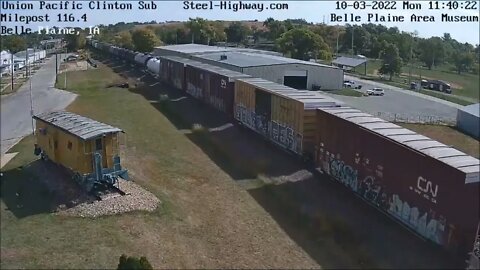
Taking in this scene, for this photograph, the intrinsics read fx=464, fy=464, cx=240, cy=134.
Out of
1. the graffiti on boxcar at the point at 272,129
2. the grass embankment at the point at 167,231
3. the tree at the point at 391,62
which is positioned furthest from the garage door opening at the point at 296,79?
the grass embankment at the point at 167,231

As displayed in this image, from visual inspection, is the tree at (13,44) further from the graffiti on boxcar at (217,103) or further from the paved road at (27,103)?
the graffiti on boxcar at (217,103)

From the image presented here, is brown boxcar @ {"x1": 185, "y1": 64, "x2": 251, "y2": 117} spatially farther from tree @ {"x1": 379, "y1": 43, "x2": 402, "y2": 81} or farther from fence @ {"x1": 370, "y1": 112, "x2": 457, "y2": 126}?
tree @ {"x1": 379, "y1": 43, "x2": 402, "y2": 81}

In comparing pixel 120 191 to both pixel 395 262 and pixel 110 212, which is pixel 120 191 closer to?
pixel 110 212

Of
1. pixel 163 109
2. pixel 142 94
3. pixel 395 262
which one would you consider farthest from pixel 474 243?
pixel 142 94

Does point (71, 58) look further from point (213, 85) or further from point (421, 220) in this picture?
point (421, 220)

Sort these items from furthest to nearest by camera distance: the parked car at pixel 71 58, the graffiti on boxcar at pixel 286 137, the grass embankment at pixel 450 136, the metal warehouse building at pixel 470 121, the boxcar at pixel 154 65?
the parked car at pixel 71 58, the boxcar at pixel 154 65, the metal warehouse building at pixel 470 121, the grass embankment at pixel 450 136, the graffiti on boxcar at pixel 286 137

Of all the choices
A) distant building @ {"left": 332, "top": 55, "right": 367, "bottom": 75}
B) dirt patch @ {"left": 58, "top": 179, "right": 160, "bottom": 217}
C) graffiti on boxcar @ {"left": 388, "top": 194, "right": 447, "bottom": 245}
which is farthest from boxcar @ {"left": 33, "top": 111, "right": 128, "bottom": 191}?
distant building @ {"left": 332, "top": 55, "right": 367, "bottom": 75}
